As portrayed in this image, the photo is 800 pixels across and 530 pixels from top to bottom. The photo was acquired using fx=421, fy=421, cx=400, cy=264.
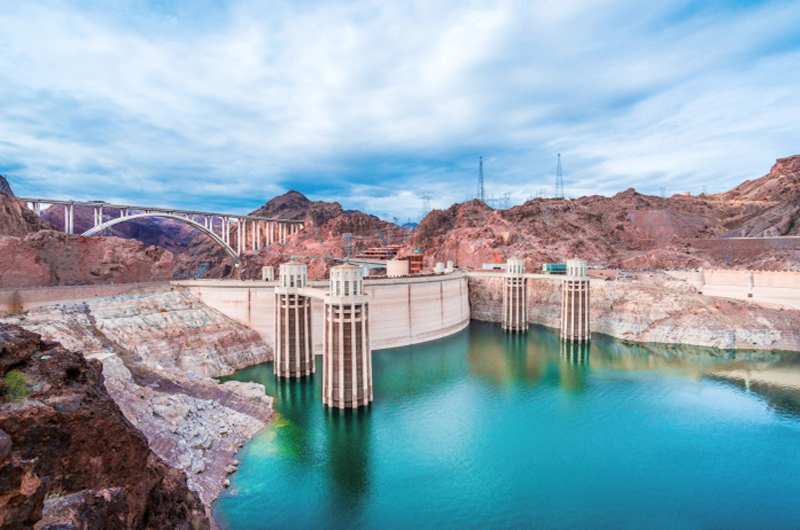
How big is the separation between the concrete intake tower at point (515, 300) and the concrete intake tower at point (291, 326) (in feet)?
125

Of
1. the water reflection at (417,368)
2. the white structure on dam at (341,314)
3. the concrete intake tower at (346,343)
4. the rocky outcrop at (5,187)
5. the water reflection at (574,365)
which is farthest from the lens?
the rocky outcrop at (5,187)

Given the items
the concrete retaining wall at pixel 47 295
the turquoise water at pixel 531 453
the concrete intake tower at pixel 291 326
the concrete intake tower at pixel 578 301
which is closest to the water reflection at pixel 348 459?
the turquoise water at pixel 531 453

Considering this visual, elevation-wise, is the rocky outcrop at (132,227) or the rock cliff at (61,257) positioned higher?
the rocky outcrop at (132,227)

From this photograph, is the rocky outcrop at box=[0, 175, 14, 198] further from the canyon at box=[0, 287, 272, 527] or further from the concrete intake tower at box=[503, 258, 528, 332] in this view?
the concrete intake tower at box=[503, 258, 528, 332]

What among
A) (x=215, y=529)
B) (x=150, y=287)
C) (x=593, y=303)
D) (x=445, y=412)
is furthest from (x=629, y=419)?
(x=150, y=287)

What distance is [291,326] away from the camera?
4006cm

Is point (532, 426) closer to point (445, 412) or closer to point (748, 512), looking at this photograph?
point (445, 412)

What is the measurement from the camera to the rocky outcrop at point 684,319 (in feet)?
172

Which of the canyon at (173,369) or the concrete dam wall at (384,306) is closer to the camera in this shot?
the canyon at (173,369)

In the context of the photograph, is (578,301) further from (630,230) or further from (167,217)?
(167,217)

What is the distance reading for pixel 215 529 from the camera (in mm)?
18359

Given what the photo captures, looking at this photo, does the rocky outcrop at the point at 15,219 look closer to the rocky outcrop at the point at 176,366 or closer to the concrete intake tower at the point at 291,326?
the rocky outcrop at the point at 176,366

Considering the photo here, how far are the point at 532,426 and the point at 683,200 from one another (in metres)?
125

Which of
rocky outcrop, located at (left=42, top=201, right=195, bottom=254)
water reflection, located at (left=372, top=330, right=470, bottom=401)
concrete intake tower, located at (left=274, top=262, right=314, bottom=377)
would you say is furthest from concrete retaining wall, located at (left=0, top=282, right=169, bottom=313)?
rocky outcrop, located at (left=42, top=201, right=195, bottom=254)
